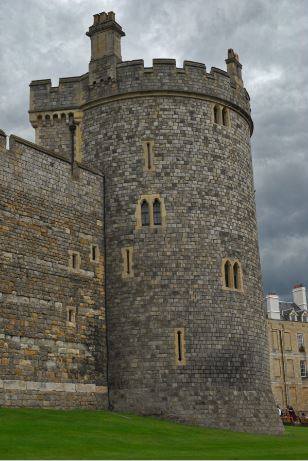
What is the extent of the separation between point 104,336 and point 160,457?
406 inches

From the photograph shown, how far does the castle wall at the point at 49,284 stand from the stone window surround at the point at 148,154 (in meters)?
2.02

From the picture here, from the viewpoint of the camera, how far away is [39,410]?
21.0 meters

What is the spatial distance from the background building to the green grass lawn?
111 ft

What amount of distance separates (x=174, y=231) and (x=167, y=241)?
1.44ft

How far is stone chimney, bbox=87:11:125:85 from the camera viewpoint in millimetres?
27297

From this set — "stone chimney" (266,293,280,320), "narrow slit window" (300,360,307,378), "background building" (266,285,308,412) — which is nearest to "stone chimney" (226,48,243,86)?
"background building" (266,285,308,412)

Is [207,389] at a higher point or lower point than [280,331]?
lower

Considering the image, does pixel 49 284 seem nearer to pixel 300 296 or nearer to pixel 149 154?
pixel 149 154

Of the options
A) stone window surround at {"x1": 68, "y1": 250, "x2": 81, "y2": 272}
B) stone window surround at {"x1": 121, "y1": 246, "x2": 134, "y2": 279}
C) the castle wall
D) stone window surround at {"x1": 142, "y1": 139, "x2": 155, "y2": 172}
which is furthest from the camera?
stone window surround at {"x1": 142, "y1": 139, "x2": 155, "y2": 172}

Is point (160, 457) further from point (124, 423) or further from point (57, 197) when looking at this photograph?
point (57, 197)

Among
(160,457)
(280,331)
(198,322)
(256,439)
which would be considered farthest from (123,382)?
(280,331)

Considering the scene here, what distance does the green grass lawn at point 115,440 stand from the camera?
50.0 ft

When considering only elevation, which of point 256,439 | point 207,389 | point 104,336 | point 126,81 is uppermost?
point 126,81

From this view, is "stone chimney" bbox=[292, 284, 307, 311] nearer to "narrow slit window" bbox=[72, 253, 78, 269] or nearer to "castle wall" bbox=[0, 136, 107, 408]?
"castle wall" bbox=[0, 136, 107, 408]
